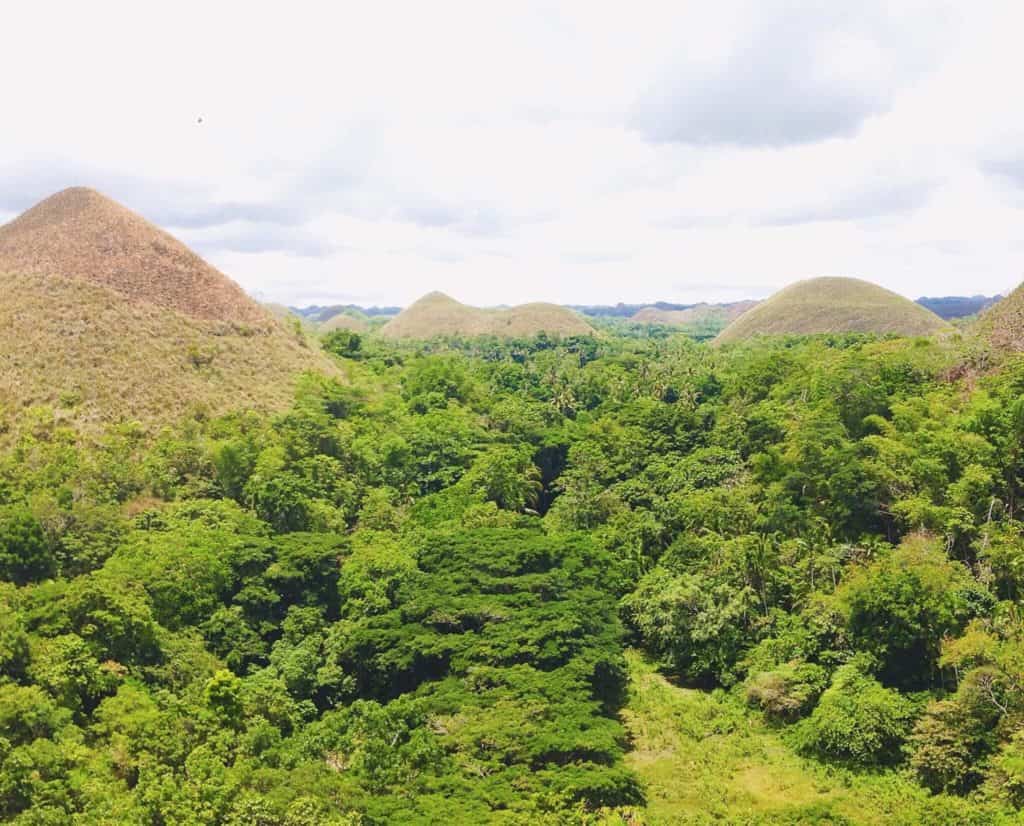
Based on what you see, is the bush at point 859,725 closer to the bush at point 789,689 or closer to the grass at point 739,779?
the grass at point 739,779

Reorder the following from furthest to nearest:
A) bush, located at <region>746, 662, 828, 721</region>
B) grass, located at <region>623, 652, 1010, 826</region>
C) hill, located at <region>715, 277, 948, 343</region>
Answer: hill, located at <region>715, 277, 948, 343</region>, bush, located at <region>746, 662, 828, 721</region>, grass, located at <region>623, 652, 1010, 826</region>

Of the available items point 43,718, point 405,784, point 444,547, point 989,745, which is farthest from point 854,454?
point 43,718

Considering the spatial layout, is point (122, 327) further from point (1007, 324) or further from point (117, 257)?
point (1007, 324)

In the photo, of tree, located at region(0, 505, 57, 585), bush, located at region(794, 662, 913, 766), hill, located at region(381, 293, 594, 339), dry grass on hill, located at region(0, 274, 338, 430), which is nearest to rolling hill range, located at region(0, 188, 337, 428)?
dry grass on hill, located at region(0, 274, 338, 430)

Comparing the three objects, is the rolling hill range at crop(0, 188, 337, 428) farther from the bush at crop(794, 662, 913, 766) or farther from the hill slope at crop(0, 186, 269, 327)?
the bush at crop(794, 662, 913, 766)

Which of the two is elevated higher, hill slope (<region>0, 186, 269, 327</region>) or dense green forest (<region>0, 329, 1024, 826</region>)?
hill slope (<region>0, 186, 269, 327</region>)

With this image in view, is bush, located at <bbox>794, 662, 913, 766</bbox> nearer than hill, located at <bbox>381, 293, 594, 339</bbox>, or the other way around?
bush, located at <bbox>794, 662, 913, 766</bbox>

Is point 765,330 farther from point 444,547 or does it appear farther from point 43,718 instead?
point 43,718
